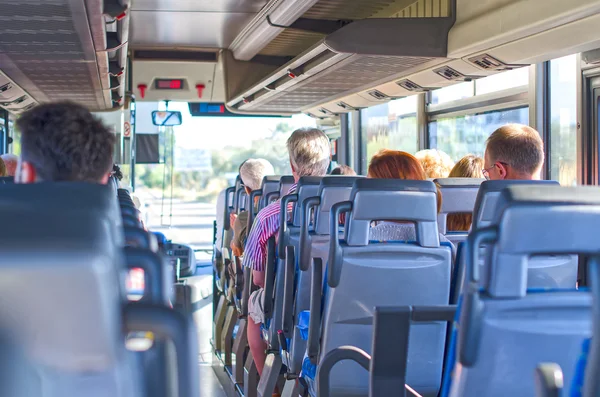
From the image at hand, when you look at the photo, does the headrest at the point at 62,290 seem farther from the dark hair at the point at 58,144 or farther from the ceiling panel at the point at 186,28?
the ceiling panel at the point at 186,28

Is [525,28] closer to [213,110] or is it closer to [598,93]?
[598,93]

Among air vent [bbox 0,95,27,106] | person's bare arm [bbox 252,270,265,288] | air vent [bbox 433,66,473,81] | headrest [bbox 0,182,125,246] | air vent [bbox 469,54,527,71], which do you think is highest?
air vent [bbox 0,95,27,106]

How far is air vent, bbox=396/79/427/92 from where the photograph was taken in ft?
23.3

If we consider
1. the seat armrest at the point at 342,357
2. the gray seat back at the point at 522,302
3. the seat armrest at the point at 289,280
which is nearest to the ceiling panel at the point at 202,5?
the seat armrest at the point at 289,280

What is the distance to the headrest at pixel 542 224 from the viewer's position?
1.59 m

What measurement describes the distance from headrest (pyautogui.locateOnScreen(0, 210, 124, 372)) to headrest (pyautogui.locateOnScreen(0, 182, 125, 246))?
0.16 ft

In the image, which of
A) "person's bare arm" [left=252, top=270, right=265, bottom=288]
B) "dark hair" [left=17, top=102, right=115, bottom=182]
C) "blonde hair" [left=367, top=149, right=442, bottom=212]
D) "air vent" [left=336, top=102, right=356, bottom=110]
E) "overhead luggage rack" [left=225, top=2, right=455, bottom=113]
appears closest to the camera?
"dark hair" [left=17, top=102, right=115, bottom=182]

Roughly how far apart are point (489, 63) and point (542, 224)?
4.00m

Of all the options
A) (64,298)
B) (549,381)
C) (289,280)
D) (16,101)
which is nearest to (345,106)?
(16,101)

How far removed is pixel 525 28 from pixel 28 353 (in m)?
3.88

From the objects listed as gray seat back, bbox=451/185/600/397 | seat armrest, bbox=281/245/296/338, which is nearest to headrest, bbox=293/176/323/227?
seat armrest, bbox=281/245/296/338

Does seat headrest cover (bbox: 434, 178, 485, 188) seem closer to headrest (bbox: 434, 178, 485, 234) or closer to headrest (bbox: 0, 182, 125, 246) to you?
headrest (bbox: 434, 178, 485, 234)

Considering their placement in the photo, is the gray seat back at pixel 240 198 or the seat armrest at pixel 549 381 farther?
the gray seat back at pixel 240 198

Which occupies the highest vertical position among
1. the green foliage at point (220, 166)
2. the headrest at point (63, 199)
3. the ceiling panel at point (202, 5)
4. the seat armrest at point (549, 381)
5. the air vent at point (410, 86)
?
the ceiling panel at point (202, 5)
